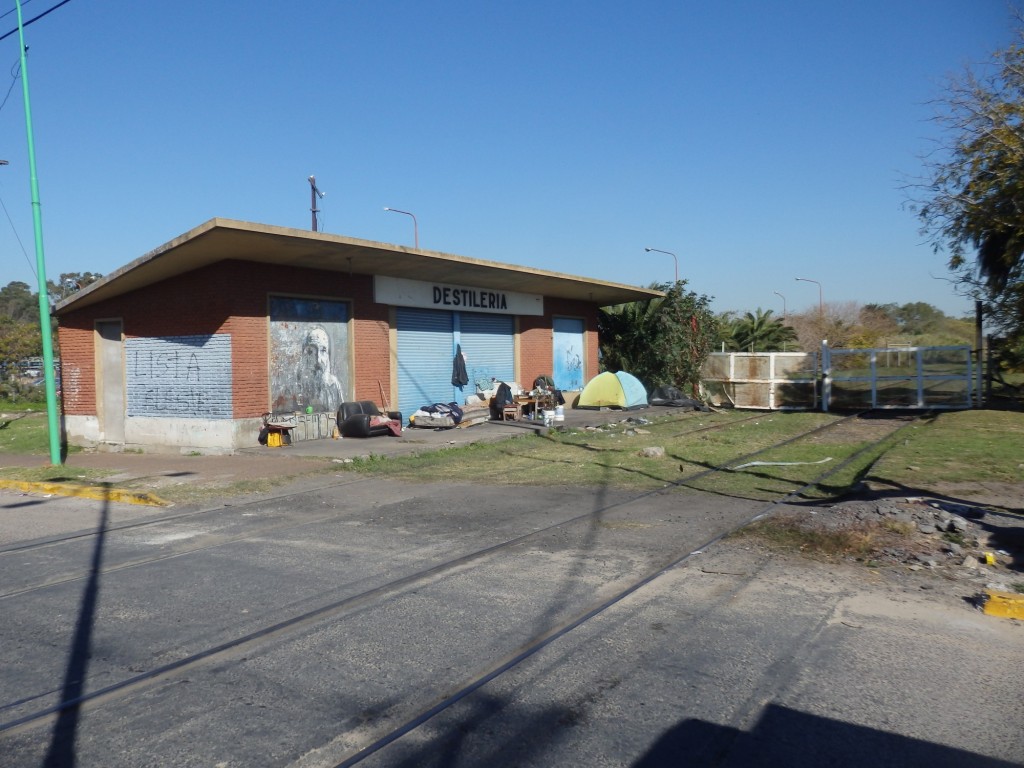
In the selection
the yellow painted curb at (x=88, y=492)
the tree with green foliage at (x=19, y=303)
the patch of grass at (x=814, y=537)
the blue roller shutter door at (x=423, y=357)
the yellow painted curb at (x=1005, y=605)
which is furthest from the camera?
the tree with green foliage at (x=19, y=303)

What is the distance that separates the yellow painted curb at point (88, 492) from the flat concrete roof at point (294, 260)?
5076mm

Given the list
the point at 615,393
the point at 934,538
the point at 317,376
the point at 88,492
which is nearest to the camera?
the point at 934,538

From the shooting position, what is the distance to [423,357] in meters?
23.6

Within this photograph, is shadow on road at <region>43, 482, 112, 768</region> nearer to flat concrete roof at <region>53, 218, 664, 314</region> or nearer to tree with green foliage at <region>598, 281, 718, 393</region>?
flat concrete roof at <region>53, 218, 664, 314</region>

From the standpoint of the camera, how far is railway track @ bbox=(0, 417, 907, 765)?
183 inches

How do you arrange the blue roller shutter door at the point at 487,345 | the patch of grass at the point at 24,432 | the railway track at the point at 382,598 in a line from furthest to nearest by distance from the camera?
the blue roller shutter door at the point at 487,345 → the patch of grass at the point at 24,432 → the railway track at the point at 382,598

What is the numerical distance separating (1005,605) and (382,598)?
4738 mm

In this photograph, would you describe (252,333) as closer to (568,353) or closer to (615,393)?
(615,393)

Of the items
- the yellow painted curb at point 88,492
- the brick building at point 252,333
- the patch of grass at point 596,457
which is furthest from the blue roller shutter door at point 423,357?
the yellow painted curb at point 88,492

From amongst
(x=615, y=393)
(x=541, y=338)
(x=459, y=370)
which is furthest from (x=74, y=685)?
(x=541, y=338)

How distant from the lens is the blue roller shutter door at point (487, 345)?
25516mm

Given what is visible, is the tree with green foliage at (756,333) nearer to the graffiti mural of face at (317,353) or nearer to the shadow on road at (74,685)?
the graffiti mural of face at (317,353)

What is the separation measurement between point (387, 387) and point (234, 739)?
1795 centimetres

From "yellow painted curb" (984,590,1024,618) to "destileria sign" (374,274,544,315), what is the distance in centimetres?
1752
